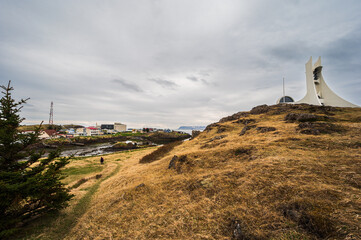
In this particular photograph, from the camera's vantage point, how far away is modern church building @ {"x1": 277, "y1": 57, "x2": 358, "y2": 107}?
175 ft

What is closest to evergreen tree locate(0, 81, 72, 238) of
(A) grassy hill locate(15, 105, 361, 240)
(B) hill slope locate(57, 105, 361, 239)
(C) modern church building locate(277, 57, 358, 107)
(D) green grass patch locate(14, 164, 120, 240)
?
(D) green grass patch locate(14, 164, 120, 240)

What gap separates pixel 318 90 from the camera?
58.8m

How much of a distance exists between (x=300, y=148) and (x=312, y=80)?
2607 inches

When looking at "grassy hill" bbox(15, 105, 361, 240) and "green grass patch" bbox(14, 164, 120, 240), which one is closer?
"grassy hill" bbox(15, 105, 361, 240)

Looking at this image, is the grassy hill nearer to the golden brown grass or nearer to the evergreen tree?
the evergreen tree

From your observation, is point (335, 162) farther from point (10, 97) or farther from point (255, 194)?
point (10, 97)

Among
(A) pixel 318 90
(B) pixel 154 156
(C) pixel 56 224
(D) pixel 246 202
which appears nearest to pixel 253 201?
(D) pixel 246 202

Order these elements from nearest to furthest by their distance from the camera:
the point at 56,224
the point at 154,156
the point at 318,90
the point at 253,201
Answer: the point at 253,201
the point at 56,224
the point at 154,156
the point at 318,90

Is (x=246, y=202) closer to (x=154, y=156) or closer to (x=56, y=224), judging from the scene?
(x=56, y=224)

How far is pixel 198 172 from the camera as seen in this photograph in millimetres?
11641

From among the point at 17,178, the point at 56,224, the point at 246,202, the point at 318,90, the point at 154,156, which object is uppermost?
the point at 318,90

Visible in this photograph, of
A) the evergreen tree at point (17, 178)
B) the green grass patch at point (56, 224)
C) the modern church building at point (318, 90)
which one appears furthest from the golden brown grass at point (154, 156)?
the modern church building at point (318, 90)

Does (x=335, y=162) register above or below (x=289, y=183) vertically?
above

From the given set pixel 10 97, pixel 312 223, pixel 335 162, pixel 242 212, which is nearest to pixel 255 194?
pixel 242 212
